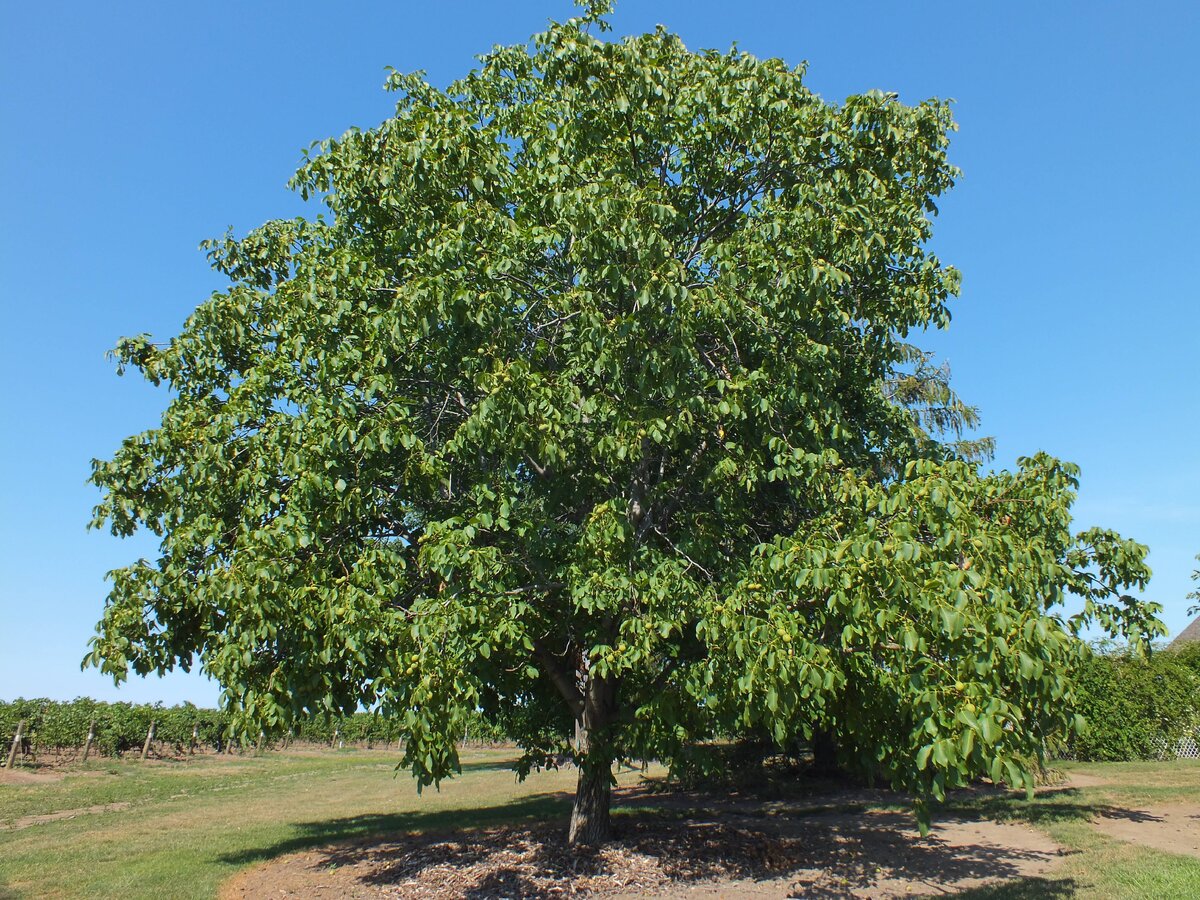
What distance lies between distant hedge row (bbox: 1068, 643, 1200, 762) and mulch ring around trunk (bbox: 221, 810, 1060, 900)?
9735 mm

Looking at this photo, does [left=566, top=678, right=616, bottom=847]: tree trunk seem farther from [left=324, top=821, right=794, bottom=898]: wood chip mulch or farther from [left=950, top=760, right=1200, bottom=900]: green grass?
[left=950, top=760, right=1200, bottom=900]: green grass

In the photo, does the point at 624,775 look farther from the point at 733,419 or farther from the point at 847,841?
the point at 733,419

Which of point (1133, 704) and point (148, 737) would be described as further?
point (148, 737)

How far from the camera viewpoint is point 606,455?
7270mm

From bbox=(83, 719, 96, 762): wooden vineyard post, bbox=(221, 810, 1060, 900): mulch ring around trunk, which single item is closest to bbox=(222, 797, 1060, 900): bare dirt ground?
bbox=(221, 810, 1060, 900): mulch ring around trunk

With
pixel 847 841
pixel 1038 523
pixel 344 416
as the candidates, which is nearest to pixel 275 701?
pixel 344 416

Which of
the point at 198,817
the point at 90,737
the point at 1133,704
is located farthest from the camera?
the point at 90,737

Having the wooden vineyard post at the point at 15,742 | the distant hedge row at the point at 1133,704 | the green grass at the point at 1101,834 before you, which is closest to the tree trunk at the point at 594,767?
the green grass at the point at 1101,834

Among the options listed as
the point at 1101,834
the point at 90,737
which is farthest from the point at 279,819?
the point at 90,737

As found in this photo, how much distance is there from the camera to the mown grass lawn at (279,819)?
8.59 m

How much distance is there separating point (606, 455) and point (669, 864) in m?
5.52

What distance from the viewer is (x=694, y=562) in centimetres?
745

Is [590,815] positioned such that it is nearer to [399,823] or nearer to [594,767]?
[594,767]

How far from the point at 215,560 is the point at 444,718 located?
2985 mm
